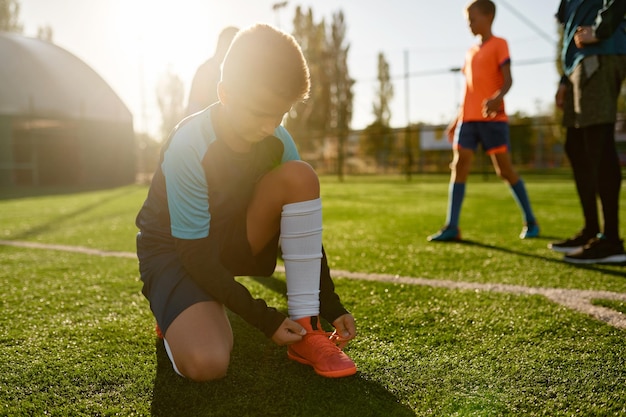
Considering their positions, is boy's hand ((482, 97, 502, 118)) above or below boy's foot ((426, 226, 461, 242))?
above

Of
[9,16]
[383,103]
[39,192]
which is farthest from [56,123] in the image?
Answer: [383,103]

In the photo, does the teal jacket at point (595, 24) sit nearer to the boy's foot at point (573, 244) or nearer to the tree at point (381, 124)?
the boy's foot at point (573, 244)

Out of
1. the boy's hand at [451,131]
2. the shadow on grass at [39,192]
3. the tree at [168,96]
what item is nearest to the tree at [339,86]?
the tree at [168,96]

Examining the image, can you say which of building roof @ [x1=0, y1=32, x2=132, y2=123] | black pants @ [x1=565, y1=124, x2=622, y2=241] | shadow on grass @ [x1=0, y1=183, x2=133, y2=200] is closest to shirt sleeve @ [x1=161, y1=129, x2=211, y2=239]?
black pants @ [x1=565, y1=124, x2=622, y2=241]

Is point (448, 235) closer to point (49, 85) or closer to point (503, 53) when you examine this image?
point (503, 53)

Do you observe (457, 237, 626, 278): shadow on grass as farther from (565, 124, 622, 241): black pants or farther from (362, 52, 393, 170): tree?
(362, 52, 393, 170): tree

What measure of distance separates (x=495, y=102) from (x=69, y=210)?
6.98m

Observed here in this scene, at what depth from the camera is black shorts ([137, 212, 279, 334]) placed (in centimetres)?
166

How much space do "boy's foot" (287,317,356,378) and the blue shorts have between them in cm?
314

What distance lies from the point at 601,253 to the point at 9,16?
130 ft

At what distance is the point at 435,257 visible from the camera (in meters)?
3.57

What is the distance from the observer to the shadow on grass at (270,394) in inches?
53.8

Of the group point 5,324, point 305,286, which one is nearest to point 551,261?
point 305,286

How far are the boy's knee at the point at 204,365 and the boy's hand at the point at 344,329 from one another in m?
0.38
